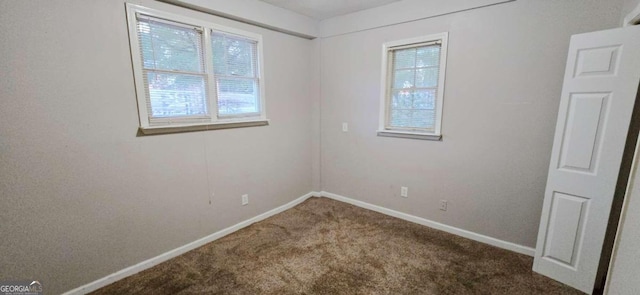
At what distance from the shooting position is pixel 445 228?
9.21ft

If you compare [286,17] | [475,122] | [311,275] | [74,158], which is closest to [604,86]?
[475,122]

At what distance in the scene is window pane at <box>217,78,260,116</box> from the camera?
2.62m

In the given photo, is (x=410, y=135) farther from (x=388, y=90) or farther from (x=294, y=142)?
(x=294, y=142)

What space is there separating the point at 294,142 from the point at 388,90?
54.8 inches

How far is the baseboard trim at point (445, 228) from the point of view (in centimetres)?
239

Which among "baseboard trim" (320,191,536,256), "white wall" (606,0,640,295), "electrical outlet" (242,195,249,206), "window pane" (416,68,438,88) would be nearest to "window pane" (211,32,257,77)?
"electrical outlet" (242,195,249,206)

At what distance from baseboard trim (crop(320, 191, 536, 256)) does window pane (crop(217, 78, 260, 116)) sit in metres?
1.76

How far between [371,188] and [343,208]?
467 mm

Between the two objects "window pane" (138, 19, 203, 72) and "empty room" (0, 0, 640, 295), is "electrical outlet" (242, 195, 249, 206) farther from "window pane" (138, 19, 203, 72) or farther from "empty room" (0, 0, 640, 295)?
"window pane" (138, 19, 203, 72)

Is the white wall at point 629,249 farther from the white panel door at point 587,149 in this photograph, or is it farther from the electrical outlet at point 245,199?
the electrical outlet at point 245,199

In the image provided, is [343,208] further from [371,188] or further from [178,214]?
[178,214]

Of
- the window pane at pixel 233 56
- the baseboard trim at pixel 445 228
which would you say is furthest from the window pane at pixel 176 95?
the baseboard trim at pixel 445 228

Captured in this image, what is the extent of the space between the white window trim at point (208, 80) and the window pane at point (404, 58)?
155 cm

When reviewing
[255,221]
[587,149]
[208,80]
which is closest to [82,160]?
[208,80]
